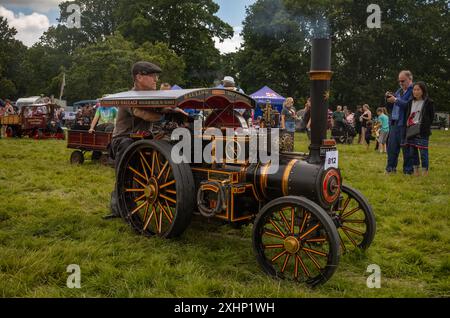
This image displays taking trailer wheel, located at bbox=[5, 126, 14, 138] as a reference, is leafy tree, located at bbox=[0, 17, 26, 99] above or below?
above

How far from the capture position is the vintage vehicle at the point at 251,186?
11.3ft

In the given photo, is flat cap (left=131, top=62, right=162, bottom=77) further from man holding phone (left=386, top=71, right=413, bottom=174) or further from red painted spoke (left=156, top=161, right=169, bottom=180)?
man holding phone (left=386, top=71, right=413, bottom=174)

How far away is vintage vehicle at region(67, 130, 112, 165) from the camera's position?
9398 mm

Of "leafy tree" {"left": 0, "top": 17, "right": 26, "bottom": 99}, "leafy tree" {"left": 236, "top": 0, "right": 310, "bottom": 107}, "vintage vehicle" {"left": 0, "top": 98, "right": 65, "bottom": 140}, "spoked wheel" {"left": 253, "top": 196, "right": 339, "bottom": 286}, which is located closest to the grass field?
"spoked wheel" {"left": 253, "top": 196, "right": 339, "bottom": 286}

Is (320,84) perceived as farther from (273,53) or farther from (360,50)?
(360,50)

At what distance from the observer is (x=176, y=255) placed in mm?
3998

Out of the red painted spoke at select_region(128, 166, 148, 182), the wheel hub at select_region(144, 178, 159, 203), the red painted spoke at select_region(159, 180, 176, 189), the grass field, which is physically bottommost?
the grass field

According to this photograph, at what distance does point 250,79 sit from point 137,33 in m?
10.2

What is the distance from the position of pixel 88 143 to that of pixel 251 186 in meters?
6.48

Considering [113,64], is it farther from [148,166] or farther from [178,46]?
[148,166]

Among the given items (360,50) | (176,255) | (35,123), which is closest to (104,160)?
(176,255)

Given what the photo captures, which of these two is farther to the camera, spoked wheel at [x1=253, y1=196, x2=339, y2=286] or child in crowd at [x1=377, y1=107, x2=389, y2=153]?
child in crowd at [x1=377, y1=107, x2=389, y2=153]

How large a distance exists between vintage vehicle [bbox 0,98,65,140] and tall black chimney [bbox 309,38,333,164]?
51.2ft
